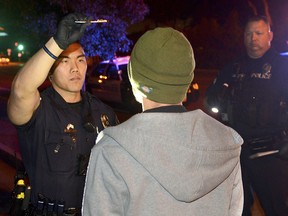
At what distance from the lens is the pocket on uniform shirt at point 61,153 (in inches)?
92.9

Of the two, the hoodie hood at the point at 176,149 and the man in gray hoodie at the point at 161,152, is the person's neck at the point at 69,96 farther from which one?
the hoodie hood at the point at 176,149

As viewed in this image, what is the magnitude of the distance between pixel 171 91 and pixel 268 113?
2389 mm

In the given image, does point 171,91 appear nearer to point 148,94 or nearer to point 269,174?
point 148,94

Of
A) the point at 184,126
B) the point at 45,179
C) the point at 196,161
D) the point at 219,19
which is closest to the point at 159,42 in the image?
the point at 184,126

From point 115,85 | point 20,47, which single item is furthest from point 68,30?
point 20,47

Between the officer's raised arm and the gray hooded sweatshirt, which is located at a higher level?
the officer's raised arm

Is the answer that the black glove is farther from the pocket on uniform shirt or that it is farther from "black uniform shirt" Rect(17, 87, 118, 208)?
the pocket on uniform shirt

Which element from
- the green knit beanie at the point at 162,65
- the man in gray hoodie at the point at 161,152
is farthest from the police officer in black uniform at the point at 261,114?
the green knit beanie at the point at 162,65

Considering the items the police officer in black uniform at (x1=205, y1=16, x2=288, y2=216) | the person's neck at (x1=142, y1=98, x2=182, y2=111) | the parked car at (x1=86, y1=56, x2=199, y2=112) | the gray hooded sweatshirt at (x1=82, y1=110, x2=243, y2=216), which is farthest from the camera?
the parked car at (x1=86, y1=56, x2=199, y2=112)

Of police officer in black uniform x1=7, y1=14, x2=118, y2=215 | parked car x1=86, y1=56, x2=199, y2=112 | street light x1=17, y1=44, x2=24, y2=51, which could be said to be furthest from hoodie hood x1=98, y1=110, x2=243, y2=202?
street light x1=17, y1=44, x2=24, y2=51

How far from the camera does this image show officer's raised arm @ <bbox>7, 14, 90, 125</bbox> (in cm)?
195

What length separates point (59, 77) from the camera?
2627mm

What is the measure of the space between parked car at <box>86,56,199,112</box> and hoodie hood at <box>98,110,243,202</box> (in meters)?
10.2

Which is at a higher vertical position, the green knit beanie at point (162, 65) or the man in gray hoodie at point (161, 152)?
the green knit beanie at point (162, 65)
